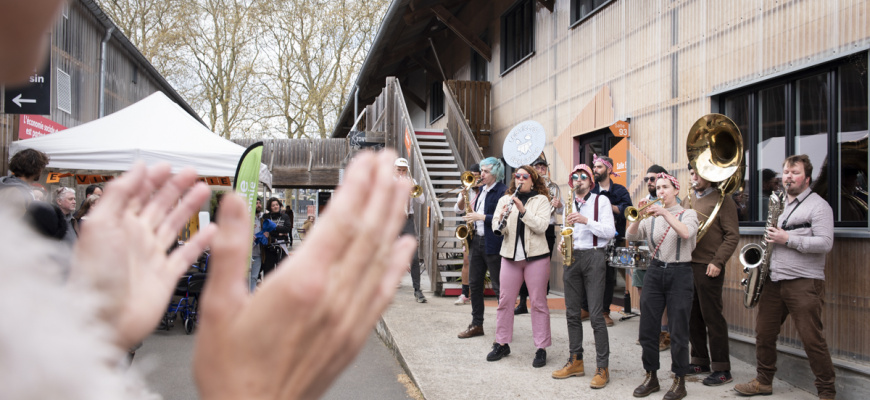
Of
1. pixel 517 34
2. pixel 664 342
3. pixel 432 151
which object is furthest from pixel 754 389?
pixel 432 151

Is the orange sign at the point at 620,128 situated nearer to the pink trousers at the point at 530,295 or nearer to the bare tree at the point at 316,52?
the pink trousers at the point at 530,295

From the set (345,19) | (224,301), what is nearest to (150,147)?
(224,301)

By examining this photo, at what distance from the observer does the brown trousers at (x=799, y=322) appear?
442 centimetres

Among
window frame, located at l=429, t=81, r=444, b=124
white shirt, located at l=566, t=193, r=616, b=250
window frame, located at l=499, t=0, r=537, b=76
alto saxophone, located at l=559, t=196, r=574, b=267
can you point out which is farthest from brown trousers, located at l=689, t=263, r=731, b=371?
window frame, located at l=429, t=81, r=444, b=124

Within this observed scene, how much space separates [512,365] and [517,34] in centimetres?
882

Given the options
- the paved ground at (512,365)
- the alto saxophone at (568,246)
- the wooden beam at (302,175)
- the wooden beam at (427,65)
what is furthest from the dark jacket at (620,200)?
the wooden beam at (302,175)

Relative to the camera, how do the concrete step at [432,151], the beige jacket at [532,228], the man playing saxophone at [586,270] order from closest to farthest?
the man playing saxophone at [586,270]
the beige jacket at [532,228]
the concrete step at [432,151]

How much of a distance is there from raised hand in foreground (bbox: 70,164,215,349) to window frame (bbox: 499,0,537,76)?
11341mm

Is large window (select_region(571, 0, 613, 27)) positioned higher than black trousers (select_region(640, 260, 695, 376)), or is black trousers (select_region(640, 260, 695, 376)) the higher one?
large window (select_region(571, 0, 613, 27))

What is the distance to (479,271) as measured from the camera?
6.98 metres

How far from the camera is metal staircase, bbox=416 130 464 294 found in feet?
34.2

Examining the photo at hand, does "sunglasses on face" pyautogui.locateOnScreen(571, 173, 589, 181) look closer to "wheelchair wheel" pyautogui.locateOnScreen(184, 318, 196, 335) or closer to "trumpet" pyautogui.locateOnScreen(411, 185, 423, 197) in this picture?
"trumpet" pyautogui.locateOnScreen(411, 185, 423, 197)

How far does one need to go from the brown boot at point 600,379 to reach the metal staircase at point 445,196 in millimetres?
4991

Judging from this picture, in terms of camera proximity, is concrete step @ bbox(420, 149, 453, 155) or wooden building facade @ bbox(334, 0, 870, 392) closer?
wooden building facade @ bbox(334, 0, 870, 392)
